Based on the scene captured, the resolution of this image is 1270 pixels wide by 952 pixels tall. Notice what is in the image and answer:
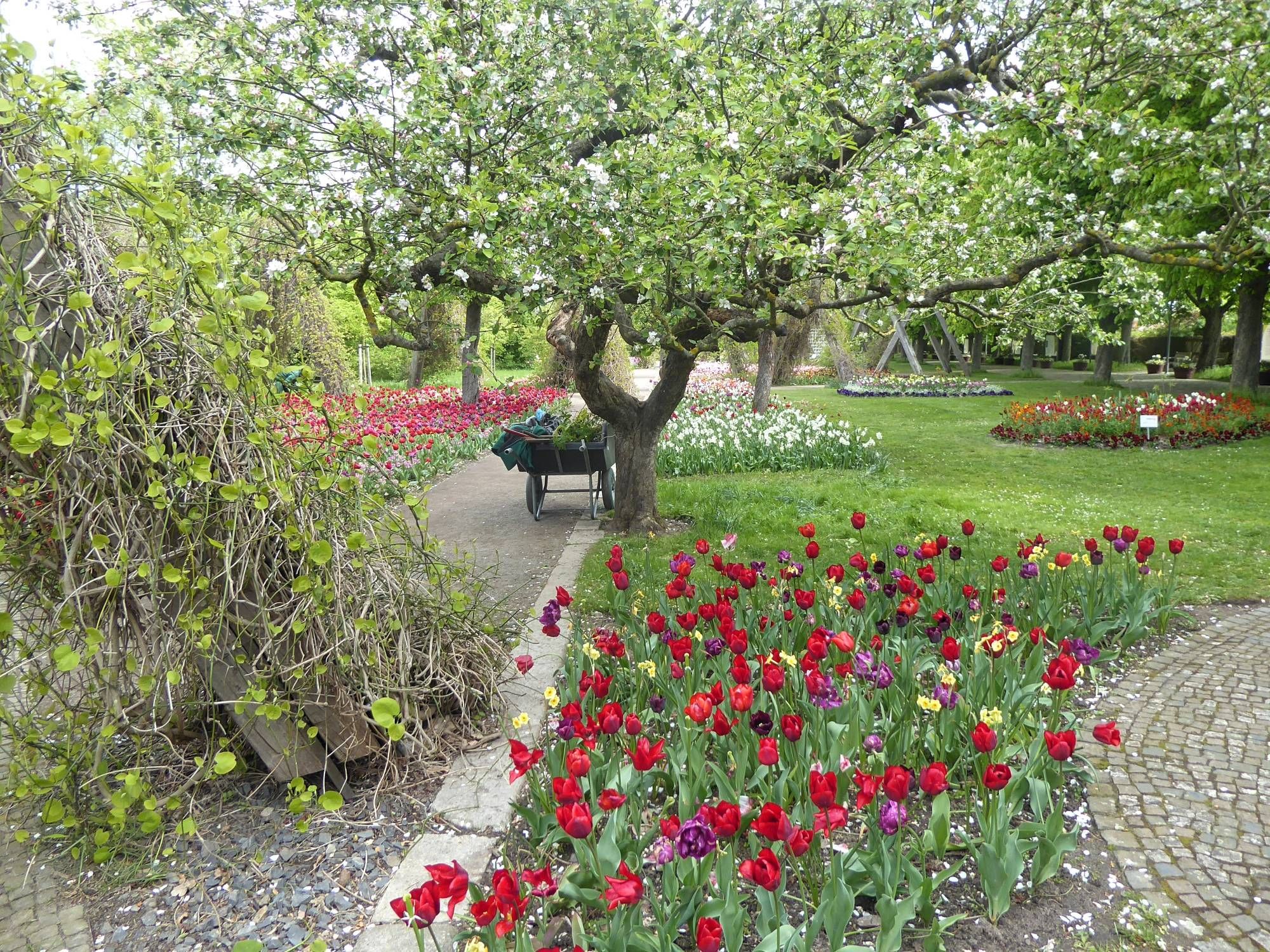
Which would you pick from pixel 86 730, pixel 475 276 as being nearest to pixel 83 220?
pixel 86 730

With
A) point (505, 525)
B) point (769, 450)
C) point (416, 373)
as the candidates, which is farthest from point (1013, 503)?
point (416, 373)

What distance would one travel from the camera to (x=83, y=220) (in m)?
2.70

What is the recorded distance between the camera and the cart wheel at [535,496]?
820cm

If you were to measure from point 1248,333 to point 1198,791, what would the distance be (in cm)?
1759

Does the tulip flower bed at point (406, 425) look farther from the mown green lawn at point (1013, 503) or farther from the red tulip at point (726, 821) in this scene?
the mown green lawn at point (1013, 503)

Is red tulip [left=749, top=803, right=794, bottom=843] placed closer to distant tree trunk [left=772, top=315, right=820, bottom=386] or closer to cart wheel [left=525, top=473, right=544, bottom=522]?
cart wheel [left=525, top=473, right=544, bottom=522]

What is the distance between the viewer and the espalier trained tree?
426 centimetres

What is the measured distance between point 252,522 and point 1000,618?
3.13 meters

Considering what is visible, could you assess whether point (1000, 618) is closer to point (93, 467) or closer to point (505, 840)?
point (505, 840)

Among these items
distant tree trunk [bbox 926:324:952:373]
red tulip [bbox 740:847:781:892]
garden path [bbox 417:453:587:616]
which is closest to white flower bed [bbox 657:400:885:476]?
garden path [bbox 417:453:587:616]

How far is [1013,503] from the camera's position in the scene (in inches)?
326

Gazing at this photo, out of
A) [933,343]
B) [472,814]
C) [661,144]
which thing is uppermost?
[661,144]

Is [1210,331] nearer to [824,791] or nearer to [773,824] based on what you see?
[824,791]

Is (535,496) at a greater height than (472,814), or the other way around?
(535,496)
